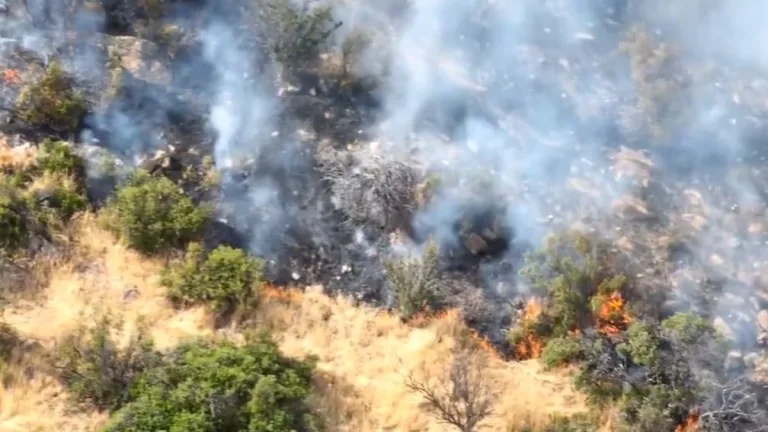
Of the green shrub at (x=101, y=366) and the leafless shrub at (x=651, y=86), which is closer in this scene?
the green shrub at (x=101, y=366)

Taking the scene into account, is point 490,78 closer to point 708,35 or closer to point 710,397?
point 708,35

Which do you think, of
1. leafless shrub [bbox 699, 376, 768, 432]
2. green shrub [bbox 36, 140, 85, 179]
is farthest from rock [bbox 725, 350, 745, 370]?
green shrub [bbox 36, 140, 85, 179]

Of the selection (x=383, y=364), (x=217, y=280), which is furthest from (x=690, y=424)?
(x=217, y=280)

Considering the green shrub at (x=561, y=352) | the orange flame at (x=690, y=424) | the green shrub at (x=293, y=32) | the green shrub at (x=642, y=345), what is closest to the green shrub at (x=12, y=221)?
the green shrub at (x=293, y=32)

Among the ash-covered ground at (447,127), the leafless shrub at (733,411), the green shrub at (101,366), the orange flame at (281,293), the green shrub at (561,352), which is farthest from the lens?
the ash-covered ground at (447,127)

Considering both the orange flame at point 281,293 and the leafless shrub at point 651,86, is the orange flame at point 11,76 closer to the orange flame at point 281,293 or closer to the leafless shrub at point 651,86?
the orange flame at point 281,293

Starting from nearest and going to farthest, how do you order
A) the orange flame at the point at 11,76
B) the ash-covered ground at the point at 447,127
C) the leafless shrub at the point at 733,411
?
the leafless shrub at the point at 733,411
the ash-covered ground at the point at 447,127
the orange flame at the point at 11,76

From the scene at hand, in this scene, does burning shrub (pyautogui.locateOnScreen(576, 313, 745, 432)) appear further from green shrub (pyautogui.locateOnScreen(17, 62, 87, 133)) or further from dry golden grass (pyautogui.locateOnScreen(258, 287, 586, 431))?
green shrub (pyautogui.locateOnScreen(17, 62, 87, 133))
